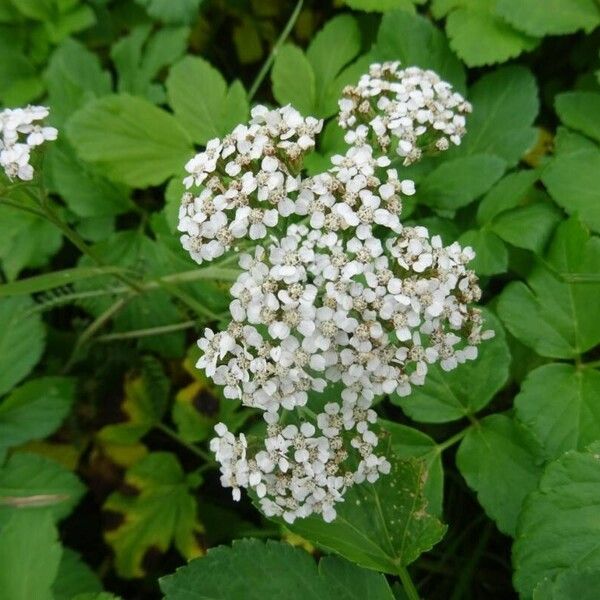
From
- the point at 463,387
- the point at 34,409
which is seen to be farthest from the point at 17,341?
the point at 463,387

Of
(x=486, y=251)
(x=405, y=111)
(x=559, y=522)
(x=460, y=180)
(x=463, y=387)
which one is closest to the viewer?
(x=559, y=522)

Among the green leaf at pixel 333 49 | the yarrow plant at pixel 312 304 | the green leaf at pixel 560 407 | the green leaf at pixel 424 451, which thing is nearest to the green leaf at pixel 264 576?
the yarrow plant at pixel 312 304

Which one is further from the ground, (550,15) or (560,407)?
(550,15)

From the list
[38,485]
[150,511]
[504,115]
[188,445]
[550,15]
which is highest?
[550,15]

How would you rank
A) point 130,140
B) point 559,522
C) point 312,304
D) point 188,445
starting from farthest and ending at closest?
point 188,445
point 130,140
point 559,522
point 312,304

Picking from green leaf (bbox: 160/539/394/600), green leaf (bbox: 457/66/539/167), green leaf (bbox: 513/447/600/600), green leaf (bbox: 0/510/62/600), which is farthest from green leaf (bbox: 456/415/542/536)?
green leaf (bbox: 0/510/62/600)

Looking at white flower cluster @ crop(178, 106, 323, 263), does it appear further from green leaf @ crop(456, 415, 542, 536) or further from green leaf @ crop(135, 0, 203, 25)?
green leaf @ crop(135, 0, 203, 25)

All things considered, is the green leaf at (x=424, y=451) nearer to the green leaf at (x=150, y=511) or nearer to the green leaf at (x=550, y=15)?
the green leaf at (x=150, y=511)

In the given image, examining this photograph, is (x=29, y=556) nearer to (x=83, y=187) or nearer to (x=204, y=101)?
(x=83, y=187)
